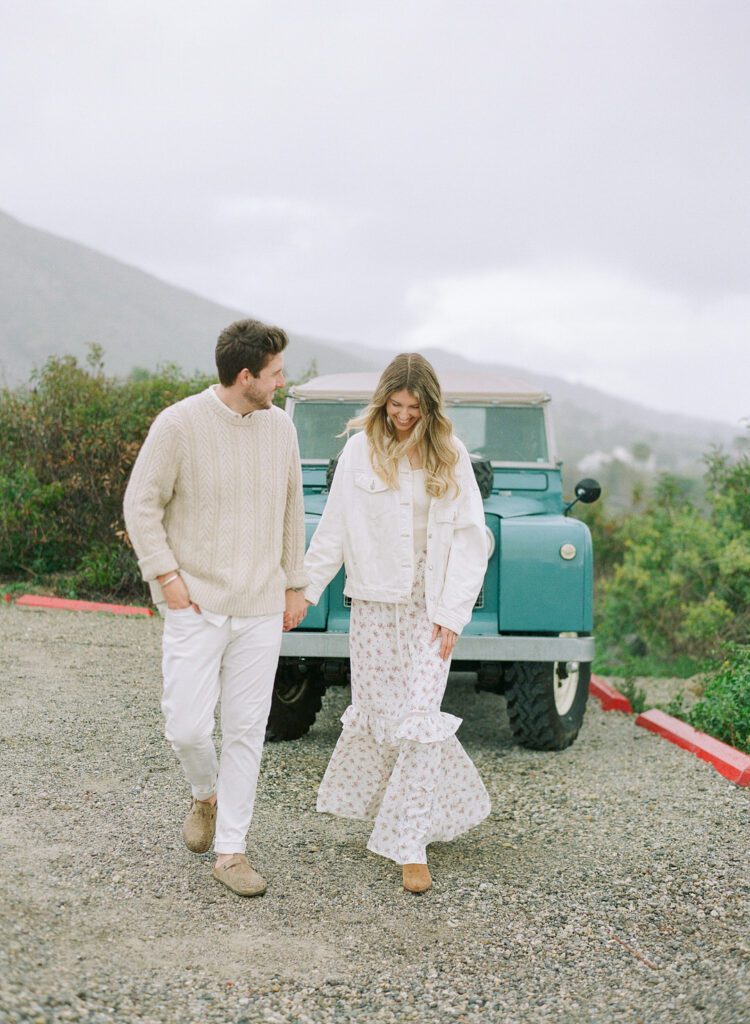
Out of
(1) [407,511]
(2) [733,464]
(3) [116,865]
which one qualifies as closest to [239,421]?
(1) [407,511]

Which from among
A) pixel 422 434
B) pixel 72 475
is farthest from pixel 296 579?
pixel 72 475

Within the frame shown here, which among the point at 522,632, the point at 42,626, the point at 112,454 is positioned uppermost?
the point at 112,454

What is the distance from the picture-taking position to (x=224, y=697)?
3.79m

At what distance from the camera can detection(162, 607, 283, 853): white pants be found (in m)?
3.61

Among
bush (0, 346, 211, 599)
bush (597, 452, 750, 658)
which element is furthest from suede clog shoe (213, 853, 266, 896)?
bush (597, 452, 750, 658)

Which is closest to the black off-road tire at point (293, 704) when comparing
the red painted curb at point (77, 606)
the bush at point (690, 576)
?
the red painted curb at point (77, 606)

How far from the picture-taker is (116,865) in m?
3.99

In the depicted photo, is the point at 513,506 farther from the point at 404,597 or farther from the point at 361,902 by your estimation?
the point at 361,902

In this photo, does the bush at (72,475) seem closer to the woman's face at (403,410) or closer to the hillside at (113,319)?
the woman's face at (403,410)

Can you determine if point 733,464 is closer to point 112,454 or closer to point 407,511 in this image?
point 112,454

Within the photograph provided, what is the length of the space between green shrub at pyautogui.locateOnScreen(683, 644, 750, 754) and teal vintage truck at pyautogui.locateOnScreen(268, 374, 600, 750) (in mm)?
996

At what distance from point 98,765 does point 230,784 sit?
178 cm

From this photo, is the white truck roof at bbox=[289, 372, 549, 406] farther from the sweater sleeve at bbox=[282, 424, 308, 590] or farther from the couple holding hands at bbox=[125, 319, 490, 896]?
the sweater sleeve at bbox=[282, 424, 308, 590]

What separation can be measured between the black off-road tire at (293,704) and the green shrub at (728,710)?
8.02 ft
